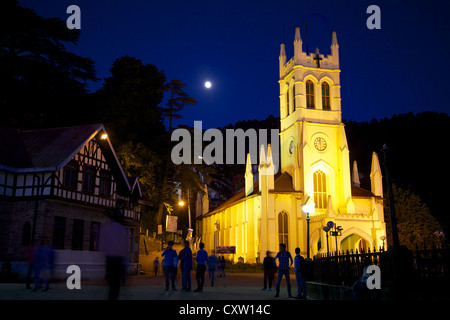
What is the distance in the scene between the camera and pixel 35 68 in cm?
3359

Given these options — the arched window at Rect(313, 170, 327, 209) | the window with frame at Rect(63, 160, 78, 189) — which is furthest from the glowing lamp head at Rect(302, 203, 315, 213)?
the arched window at Rect(313, 170, 327, 209)

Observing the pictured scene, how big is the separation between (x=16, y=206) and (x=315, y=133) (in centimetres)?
3356

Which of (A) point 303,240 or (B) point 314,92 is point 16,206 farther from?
(B) point 314,92

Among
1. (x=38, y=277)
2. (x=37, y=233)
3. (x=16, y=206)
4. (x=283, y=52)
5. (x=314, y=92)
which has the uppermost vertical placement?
(x=283, y=52)

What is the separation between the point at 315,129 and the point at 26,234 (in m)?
33.9

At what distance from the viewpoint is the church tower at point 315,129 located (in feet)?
153

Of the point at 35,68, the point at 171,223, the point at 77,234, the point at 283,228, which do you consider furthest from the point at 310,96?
the point at 77,234

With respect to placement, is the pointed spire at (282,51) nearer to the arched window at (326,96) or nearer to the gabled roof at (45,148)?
the arched window at (326,96)

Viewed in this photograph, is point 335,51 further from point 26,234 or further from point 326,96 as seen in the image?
point 26,234

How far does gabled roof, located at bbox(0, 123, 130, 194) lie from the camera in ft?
76.8

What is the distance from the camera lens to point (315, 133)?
4894 cm

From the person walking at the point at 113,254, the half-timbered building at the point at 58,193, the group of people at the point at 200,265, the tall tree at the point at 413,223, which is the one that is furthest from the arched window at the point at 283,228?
the person walking at the point at 113,254

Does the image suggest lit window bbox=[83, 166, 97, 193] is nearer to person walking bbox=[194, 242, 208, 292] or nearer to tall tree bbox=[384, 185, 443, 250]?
person walking bbox=[194, 242, 208, 292]

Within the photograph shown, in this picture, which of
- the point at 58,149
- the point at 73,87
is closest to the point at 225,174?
the point at 73,87
